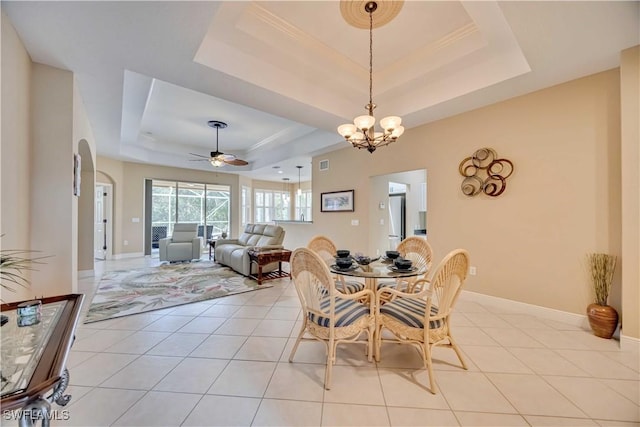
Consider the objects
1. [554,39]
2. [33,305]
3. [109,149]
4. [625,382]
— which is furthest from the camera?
[109,149]

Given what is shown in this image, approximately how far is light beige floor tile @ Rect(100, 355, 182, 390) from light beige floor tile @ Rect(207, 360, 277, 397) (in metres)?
0.46

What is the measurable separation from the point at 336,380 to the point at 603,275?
286 cm

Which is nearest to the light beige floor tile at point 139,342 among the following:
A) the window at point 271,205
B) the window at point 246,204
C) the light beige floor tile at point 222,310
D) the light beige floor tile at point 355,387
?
the light beige floor tile at point 222,310

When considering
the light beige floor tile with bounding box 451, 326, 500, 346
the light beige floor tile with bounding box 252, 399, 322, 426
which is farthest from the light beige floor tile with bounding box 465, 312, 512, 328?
the light beige floor tile with bounding box 252, 399, 322, 426

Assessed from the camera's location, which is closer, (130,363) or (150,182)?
(130,363)

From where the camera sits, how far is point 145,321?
289cm

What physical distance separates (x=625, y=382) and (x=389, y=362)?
5.45 feet

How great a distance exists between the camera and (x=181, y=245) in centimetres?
639

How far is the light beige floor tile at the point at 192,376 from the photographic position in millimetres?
1785

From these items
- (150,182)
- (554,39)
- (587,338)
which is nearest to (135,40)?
(554,39)

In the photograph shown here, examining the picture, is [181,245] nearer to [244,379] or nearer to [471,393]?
[244,379]

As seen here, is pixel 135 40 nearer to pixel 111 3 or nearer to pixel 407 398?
pixel 111 3

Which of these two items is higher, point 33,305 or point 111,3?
point 111,3

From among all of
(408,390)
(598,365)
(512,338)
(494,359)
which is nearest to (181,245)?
(408,390)
